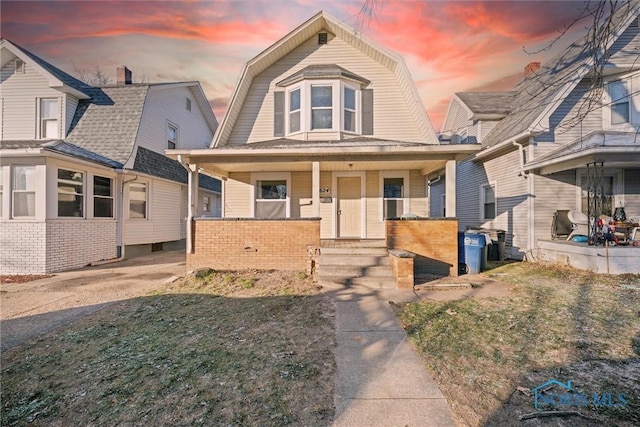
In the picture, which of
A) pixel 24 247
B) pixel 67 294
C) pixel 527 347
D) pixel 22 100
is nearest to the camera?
pixel 527 347

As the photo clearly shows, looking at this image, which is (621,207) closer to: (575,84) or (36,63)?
(575,84)

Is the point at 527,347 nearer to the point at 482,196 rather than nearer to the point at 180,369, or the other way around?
the point at 180,369

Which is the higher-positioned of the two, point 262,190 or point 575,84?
point 575,84

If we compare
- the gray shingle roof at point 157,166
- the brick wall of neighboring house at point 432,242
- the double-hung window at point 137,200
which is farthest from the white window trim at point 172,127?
the brick wall of neighboring house at point 432,242

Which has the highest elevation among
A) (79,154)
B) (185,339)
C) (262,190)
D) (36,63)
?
(36,63)

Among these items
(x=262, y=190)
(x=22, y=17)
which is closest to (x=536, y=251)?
(x=262, y=190)

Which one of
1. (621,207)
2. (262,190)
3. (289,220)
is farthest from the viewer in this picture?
Result: (262,190)

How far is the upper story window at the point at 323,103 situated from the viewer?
9094 mm

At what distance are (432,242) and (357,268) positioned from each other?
223cm

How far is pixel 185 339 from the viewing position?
3.86 meters

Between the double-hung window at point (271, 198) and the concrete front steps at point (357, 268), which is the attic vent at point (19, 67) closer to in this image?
the double-hung window at point (271, 198)

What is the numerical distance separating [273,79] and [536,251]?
1071 centimetres

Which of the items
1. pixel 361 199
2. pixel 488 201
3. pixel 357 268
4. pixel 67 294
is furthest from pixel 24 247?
pixel 488 201

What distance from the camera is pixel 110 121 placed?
1135 cm
